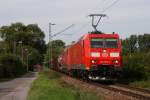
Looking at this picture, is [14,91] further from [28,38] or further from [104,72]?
[28,38]

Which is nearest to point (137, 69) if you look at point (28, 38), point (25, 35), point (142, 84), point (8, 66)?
point (142, 84)

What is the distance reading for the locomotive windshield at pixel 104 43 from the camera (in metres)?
35.2

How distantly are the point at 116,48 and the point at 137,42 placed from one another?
3173 inches

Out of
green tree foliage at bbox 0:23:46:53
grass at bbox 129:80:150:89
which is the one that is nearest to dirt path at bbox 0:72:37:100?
grass at bbox 129:80:150:89

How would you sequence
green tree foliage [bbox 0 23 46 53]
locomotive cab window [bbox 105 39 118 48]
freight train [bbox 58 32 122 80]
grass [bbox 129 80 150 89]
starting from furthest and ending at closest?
green tree foliage [bbox 0 23 46 53]
locomotive cab window [bbox 105 39 118 48]
freight train [bbox 58 32 122 80]
grass [bbox 129 80 150 89]

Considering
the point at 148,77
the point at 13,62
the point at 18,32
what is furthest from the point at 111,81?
the point at 18,32

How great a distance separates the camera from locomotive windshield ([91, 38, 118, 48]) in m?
Result: 35.2

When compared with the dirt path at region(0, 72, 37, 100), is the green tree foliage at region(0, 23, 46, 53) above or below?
above


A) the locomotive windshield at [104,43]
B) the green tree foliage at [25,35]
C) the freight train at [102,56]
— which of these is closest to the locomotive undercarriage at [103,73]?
the freight train at [102,56]

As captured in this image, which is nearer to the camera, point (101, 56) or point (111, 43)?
point (101, 56)

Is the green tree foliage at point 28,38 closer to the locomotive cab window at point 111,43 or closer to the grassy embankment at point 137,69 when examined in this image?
the grassy embankment at point 137,69

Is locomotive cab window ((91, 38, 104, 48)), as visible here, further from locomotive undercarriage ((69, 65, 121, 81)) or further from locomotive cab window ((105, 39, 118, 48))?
locomotive undercarriage ((69, 65, 121, 81))

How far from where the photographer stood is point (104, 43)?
35.4m

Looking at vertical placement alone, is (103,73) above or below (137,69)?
below
